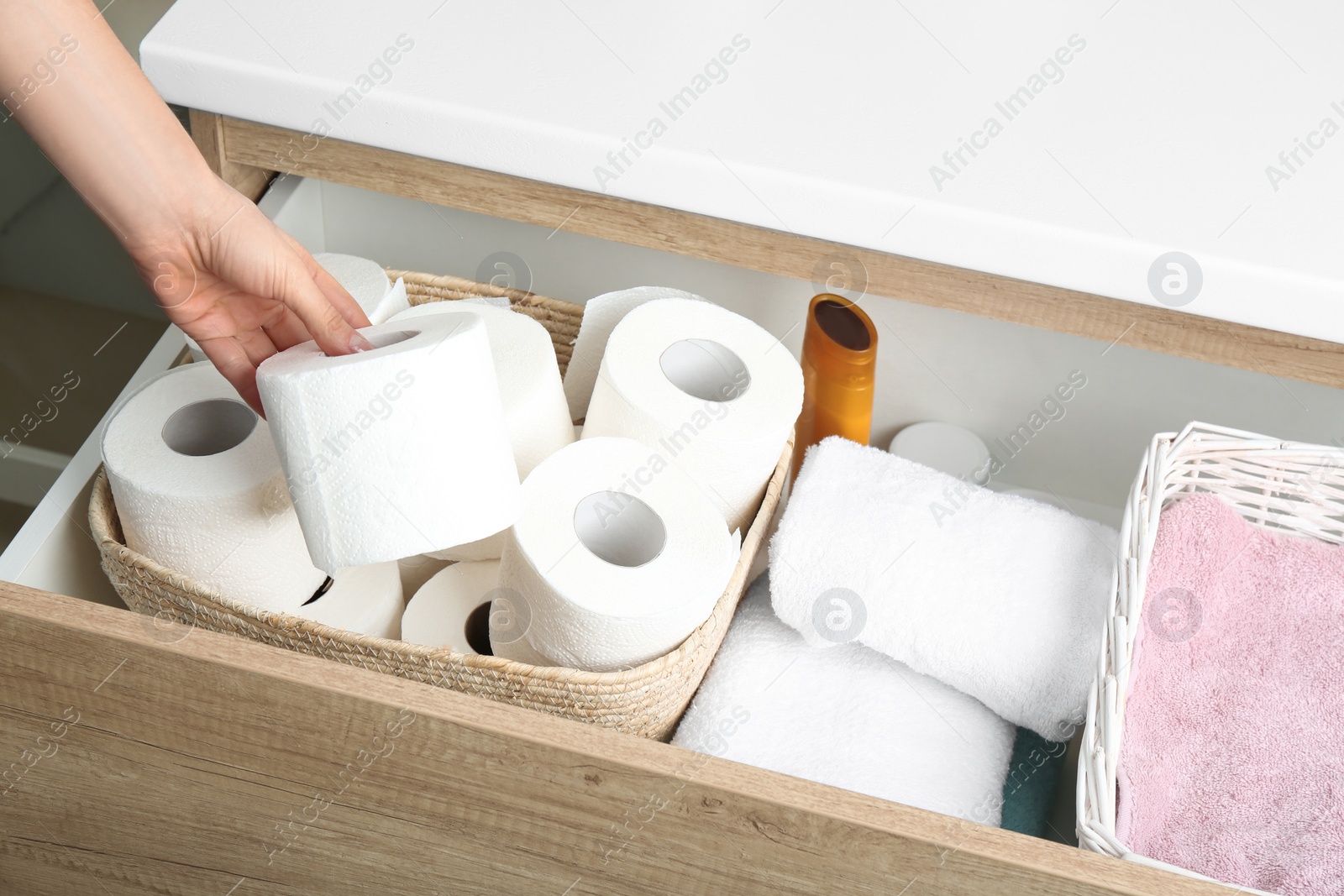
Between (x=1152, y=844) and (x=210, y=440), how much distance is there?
544 millimetres

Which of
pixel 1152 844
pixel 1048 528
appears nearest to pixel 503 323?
pixel 1048 528

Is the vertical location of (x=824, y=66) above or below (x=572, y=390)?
above

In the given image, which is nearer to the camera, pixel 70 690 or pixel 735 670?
pixel 70 690

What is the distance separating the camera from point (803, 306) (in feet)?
2.62

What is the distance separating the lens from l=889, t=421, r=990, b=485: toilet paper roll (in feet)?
2.65

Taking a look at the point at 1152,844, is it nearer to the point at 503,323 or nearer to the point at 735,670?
the point at 735,670

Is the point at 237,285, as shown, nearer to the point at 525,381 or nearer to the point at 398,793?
the point at 525,381

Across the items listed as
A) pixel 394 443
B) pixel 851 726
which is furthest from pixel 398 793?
pixel 851 726

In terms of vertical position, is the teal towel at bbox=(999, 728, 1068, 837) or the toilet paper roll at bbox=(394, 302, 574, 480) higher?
the toilet paper roll at bbox=(394, 302, 574, 480)

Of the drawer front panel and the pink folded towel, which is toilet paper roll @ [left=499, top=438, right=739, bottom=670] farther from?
the pink folded towel

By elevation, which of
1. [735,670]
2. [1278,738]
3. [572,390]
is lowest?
[1278,738]

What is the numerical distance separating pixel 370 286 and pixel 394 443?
0.22m

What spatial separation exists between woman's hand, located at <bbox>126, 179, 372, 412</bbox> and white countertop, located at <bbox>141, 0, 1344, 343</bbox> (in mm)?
121

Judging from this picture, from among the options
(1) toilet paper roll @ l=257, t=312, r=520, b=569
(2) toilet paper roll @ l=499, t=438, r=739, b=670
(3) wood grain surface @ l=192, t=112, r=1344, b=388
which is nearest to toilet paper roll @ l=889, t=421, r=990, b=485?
(3) wood grain surface @ l=192, t=112, r=1344, b=388
